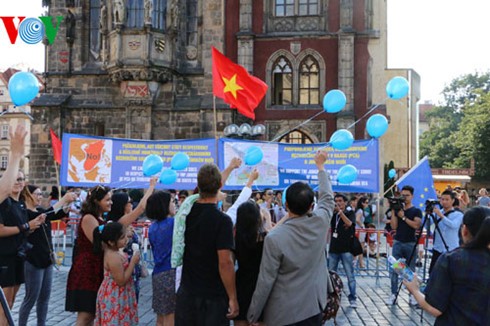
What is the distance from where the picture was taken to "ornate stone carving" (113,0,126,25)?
2528 centimetres

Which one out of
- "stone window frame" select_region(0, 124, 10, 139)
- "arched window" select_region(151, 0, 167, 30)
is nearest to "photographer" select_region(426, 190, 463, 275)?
"arched window" select_region(151, 0, 167, 30)

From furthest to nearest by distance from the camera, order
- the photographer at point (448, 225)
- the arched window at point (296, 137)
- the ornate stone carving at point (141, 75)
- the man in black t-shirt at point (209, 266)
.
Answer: the arched window at point (296, 137) → the ornate stone carving at point (141, 75) → the photographer at point (448, 225) → the man in black t-shirt at point (209, 266)

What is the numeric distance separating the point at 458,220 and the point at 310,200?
497 cm

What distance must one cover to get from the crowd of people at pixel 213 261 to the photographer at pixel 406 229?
449cm

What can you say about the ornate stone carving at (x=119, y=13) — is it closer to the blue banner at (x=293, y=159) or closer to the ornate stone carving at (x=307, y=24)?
the ornate stone carving at (x=307, y=24)

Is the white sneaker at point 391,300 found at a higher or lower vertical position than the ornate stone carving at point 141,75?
lower

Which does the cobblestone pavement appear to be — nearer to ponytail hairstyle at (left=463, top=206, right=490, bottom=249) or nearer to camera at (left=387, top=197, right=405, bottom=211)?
camera at (left=387, top=197, right=405, bottom=211)

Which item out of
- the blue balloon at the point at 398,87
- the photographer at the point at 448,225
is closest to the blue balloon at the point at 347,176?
the blue balloon at the point at 398,87

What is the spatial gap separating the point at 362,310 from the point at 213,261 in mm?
5551

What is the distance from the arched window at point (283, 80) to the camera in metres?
26.8

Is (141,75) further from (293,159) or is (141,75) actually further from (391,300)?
(391,300)

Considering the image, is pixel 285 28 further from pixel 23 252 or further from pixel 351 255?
pixel 23 252

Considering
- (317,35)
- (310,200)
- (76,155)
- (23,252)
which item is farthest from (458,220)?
(317,35)

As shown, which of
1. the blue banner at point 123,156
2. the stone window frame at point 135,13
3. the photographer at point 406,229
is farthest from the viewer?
the stone window frame at point 135,13
